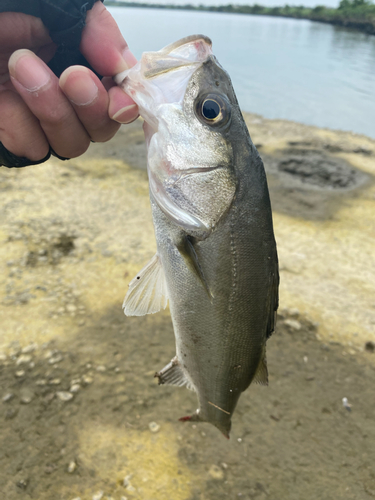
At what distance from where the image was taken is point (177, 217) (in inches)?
54.6

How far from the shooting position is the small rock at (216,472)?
8.32 feet

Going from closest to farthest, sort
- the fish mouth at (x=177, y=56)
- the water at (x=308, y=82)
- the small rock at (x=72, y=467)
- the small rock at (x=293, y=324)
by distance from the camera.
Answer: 1. the fish mouth at (x=177, y=56)
2. the small rock at (x=72, y=467)
3. the small rock at (x=293, y=324)
4. the water at (x=308, y=82)

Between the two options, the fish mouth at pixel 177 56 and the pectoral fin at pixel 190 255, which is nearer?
the fish mouth at pixel 177 56

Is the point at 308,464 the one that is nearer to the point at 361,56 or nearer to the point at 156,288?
the point at 156,288

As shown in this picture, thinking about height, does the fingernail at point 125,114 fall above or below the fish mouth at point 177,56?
below

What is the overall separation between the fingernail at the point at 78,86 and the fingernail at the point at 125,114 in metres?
0.11

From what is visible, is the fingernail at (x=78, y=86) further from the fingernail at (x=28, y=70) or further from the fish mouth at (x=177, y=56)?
the fish mouth at (x=177, y=56)

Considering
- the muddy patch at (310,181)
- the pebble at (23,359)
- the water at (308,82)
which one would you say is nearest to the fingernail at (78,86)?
the pebble at (23,359)

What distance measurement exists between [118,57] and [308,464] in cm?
288

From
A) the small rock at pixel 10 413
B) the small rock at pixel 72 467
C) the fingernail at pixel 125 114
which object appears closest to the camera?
the fingernail at pixel 125 114

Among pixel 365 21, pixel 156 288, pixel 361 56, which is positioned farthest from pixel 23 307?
pixel 365 21

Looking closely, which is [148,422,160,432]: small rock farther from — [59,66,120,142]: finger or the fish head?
[59,66,120,142]: finger

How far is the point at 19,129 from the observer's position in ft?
5.14

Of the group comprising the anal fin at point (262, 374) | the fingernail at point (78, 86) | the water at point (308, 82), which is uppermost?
the fingernail at point (78, 86)
